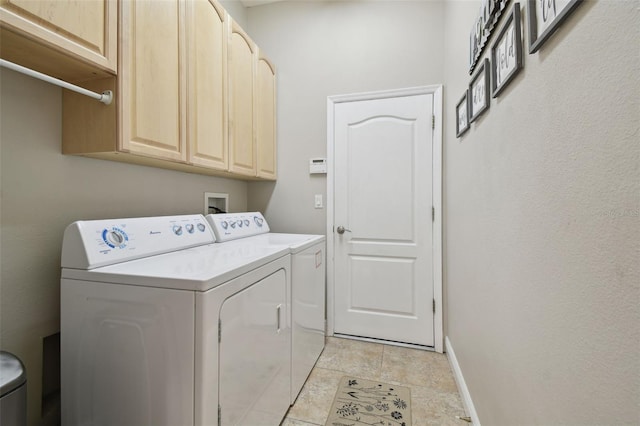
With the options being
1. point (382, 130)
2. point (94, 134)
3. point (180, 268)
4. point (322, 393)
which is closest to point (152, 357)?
point (180, 268)

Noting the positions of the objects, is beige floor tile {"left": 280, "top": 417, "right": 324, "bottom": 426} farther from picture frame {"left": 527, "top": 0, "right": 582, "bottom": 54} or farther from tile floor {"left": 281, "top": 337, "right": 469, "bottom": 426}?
picture frame {"left": 527, "top": 0, "right": 582, "bottom": 54}

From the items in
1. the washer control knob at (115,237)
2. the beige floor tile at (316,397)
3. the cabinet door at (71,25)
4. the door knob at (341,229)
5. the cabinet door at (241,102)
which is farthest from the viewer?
the door knob at (341,229)

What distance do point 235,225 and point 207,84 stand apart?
2.97 feet

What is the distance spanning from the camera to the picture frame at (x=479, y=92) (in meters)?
1.19

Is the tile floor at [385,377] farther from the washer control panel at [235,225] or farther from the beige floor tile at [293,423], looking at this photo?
the washer control panel at [235,225]

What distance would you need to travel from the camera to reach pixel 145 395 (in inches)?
36.8

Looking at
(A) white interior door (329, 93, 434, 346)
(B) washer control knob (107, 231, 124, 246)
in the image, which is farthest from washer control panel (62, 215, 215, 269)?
(A) white interior door (329, 93, 434, 346)

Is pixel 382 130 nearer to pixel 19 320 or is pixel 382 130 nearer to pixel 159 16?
pixel 159 16

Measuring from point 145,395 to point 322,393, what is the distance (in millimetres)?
1109

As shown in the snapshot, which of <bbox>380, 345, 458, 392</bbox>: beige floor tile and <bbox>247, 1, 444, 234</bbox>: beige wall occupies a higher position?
<bbox>247, 1, 444, 234</bbox>: beige wall

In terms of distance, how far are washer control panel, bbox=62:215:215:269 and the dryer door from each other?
1.70ft

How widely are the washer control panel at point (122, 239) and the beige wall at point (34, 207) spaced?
0.19 m

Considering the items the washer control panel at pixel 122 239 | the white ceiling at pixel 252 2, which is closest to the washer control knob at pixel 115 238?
the washer control panel at pixel 122 239

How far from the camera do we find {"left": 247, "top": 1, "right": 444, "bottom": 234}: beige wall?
230 cm
